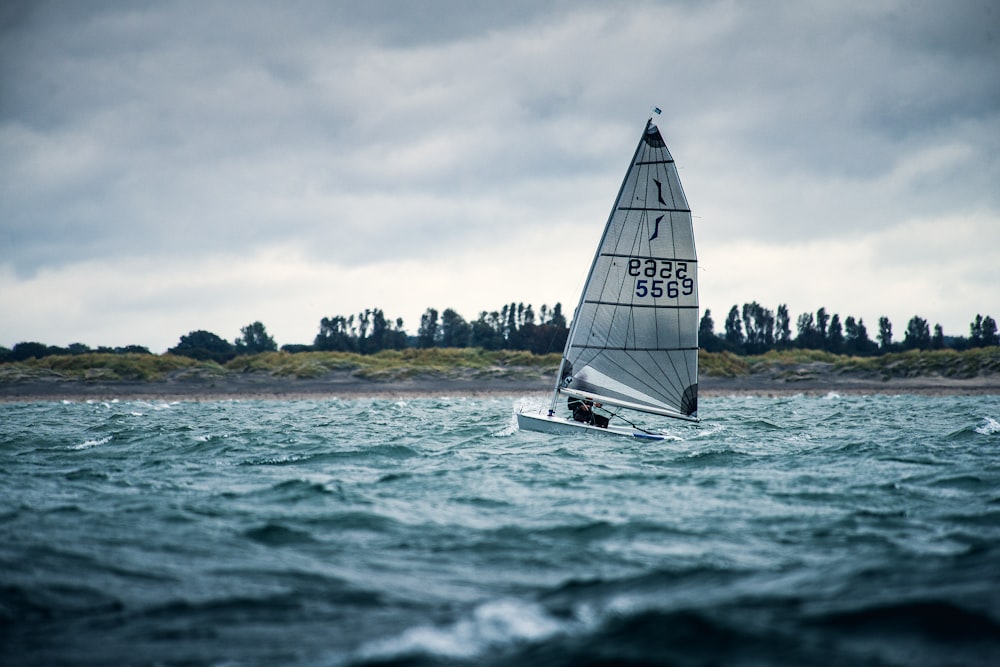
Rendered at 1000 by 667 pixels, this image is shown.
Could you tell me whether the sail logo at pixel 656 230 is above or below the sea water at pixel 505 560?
above

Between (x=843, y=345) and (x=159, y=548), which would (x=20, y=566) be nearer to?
(x=159, y=548)

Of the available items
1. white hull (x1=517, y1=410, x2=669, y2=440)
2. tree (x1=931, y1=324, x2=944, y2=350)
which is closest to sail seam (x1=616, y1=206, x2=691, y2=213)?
white hull (x1=517, y1=410, x2=669, y2=440)

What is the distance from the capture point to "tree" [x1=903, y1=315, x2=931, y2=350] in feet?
398

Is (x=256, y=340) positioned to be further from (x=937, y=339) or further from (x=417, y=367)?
(x=937, y=339)

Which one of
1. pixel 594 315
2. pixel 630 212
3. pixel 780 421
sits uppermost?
pixel 630 212

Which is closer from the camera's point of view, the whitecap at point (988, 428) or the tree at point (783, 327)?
the whitecap at point (988, 428)

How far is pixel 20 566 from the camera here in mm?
8125

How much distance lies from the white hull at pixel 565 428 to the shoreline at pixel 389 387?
1653 inches

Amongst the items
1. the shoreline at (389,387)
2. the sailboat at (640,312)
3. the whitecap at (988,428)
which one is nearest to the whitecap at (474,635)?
the sailboat at (640,312)

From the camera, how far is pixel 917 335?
4833 inches

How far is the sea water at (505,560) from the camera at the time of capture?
575cm

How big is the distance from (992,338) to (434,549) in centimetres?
13990

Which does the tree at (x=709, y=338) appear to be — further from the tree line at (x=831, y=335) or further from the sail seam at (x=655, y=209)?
the sail seam at (x=655, y=209)

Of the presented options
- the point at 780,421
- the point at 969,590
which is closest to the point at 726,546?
the point at 969,590
